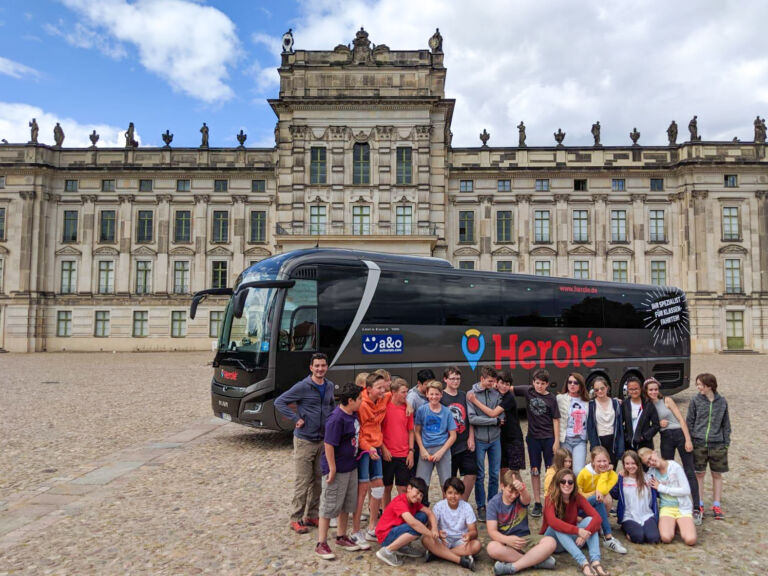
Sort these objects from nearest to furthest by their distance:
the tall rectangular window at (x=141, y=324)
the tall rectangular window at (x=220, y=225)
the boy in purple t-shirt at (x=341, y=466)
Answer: the boy in purple t-shirt at (x=341, y=466), the tall rectangular window at (x=141, y=324), the tall rectangular window at (x=220, y=225)

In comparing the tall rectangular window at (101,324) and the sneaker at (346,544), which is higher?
the tall rectangular window at (101,324)

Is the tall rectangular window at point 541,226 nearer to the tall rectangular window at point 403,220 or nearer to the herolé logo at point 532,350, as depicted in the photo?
the tall rectangular window at point 403,220

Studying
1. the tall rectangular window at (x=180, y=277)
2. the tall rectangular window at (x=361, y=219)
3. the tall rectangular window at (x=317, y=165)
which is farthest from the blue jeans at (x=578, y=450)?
the tall rectangular window at (x=180, y=277)

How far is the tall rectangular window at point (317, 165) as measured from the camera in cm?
3975

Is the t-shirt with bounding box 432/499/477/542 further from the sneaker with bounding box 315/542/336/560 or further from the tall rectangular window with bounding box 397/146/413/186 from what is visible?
the tall rectangular window with bounding box 397/146/413/186

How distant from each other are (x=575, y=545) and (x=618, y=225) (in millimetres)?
40679

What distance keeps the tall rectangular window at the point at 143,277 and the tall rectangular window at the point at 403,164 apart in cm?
1942

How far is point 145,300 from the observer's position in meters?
42.8

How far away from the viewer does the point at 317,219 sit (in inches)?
1551

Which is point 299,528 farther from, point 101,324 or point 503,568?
point 101,324

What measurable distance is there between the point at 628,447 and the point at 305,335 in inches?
250

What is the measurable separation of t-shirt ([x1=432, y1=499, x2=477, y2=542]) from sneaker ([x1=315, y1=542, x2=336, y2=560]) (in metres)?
1.10

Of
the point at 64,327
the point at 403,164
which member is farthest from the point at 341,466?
the point at 64,327

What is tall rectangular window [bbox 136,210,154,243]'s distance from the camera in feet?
143
